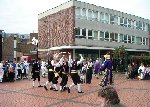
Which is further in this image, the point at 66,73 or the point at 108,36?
the point at 108,36

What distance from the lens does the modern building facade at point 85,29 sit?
3195 cm

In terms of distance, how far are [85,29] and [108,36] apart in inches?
216

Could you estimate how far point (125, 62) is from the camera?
27.9 m

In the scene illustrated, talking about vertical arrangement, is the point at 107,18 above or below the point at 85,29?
above

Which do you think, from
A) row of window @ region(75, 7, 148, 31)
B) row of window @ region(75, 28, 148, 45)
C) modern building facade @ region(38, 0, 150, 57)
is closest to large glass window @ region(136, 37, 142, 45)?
row of window @ region(75, 28, 148, 45)

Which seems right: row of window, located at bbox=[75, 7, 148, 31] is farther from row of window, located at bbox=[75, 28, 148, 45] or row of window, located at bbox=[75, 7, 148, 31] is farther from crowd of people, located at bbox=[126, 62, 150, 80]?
crowd of people, located at bbox=[126, 62, 150, 80]

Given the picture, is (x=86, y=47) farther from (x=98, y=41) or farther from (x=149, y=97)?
(x=149, y=97)

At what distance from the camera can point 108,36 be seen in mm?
36938

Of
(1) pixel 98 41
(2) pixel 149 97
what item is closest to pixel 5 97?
(2) pixel 149 97

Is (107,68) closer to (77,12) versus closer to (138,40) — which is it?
(77,12)

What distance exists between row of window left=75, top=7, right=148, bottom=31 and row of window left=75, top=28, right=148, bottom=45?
70.0 inches

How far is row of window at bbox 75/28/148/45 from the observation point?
32.6 metres

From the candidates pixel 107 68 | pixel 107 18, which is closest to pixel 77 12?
pixel 107 18

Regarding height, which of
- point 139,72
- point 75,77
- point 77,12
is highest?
point 77,12
